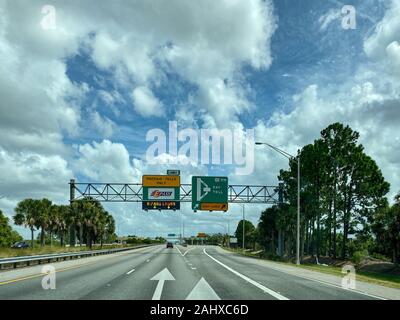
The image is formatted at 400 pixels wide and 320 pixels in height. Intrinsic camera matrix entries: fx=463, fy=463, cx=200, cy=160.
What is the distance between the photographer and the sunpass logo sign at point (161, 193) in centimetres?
5528

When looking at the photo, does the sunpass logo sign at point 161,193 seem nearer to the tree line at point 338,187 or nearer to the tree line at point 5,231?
the tree line at point 338,187

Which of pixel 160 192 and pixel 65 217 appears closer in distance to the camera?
pixel 160 192

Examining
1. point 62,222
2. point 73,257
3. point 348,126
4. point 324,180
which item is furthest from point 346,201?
point 62,222

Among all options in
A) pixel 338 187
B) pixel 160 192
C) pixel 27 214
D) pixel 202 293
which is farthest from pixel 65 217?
pixel 202 293

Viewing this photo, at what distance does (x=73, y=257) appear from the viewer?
40.2 metres

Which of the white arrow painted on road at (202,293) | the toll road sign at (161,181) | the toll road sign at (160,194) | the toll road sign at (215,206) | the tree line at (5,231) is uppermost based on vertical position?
the toll road sign at (161,181)

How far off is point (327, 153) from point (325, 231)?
10.5 metres

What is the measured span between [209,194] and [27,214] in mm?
42509

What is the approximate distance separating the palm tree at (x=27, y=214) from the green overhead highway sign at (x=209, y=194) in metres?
40.3

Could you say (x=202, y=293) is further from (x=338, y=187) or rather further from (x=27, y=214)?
(x=27, y=214)

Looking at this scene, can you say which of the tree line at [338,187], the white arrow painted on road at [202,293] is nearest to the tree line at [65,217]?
the tree line at [338,187]

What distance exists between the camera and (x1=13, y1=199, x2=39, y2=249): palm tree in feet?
268

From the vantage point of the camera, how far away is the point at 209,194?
54750 millimetres
